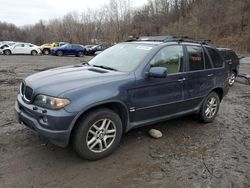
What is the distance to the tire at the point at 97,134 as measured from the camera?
11.2ft

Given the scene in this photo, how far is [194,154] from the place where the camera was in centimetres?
400

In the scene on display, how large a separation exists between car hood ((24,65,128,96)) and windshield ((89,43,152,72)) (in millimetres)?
290

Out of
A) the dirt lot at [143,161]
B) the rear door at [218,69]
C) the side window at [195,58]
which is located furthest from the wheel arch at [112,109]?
the rear door at [218,69]

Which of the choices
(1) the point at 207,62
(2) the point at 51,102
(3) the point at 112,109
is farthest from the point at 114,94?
(1) the point at 207,62

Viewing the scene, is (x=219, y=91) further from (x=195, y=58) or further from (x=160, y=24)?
(x=160, y=24)

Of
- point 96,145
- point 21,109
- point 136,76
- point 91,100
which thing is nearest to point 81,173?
point 96,145

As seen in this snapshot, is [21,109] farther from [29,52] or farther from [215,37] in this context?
[215,37]

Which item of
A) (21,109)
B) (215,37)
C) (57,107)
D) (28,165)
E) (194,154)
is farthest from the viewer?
(215,37)

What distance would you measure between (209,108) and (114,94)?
2703mm

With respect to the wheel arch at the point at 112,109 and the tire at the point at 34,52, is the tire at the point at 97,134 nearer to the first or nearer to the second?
the wheel arch at the point at 112,109

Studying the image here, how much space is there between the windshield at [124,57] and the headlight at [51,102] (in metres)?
1.22

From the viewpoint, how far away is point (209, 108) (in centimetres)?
540

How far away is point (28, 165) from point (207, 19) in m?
45.7

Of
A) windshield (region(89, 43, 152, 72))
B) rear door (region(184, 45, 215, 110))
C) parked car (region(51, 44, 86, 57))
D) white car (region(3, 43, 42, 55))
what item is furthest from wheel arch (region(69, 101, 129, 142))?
white car (region(3, 43, 42, 55))
